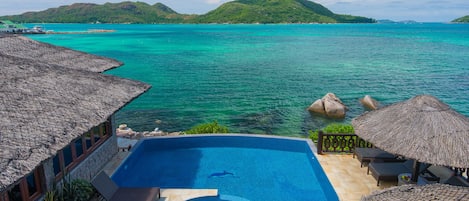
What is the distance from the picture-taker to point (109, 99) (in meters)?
8.80

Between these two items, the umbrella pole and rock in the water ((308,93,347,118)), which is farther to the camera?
rock in the water ((308,93,347,118))

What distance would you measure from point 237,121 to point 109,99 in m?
12.2

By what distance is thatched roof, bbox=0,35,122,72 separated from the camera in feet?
37.7

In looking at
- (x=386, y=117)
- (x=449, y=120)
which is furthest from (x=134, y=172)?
(x=449, y=120)

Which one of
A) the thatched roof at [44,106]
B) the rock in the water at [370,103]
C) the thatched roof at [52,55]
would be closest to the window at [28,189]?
the thatched roof at [44,106]

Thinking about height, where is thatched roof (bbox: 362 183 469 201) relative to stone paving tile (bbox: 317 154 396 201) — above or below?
above

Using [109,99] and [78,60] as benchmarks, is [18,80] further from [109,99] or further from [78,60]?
[78,60]

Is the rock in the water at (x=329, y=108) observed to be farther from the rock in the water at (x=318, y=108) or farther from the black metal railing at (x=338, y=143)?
the black metal railing at (x=338, y=143)

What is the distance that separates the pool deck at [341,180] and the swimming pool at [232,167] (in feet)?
0.74

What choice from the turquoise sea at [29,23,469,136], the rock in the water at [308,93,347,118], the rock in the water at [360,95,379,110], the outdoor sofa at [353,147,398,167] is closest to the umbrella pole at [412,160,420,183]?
the outdoor sofa at [353,147,398,167]

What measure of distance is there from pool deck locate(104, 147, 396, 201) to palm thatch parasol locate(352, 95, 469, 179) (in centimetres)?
134

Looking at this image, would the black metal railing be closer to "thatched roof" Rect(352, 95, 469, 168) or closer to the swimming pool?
the swimming pool

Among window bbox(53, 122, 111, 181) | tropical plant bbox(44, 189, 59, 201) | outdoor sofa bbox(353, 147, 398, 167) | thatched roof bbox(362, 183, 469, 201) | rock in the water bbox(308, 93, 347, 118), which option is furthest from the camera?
rock in the water bbox(308, 93, 347, 118)

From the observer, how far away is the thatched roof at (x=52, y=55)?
37.7 ft
